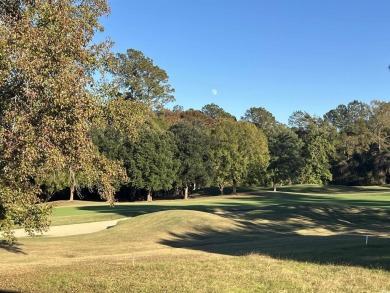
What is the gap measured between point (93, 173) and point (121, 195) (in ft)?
199

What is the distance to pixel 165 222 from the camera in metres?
26.9

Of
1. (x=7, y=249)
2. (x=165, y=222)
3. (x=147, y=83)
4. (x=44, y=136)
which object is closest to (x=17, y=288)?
(x=44, y=136)

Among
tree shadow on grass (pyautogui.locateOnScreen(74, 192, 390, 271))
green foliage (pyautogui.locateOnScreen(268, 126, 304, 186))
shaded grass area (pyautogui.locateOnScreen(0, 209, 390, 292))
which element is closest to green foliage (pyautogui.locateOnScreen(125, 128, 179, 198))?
tree shadow on grass (pyautogui.locateOnScreen(74, 192, 390, 271))

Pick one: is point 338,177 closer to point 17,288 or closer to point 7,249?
point 7,249

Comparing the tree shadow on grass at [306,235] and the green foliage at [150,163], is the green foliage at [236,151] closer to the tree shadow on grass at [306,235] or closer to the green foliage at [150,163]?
the green foliage at [150,163]

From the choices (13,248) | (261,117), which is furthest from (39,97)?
(261,117)

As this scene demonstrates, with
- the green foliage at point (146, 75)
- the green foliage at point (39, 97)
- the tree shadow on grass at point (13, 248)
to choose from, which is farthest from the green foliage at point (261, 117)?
the green foliage at point (39, 97)

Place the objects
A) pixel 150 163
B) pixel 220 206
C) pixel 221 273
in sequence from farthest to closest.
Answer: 1. pixel 150 163
2. pixel 220 206
3. pixel 221 273

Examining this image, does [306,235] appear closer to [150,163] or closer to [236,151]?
[150,163]

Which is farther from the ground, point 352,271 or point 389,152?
point 389,152

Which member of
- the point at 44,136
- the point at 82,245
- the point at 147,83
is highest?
the point at 147,83

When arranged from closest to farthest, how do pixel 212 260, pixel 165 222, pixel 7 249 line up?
pixel 212 260 → pixel 7 249 → pixel 165 222

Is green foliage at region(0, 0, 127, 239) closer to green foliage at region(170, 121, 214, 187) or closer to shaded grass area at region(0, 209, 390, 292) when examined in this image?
shaded grass area at region(0, 209, 390, 292)

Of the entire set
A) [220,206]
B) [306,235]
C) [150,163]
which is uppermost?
[150,163]
